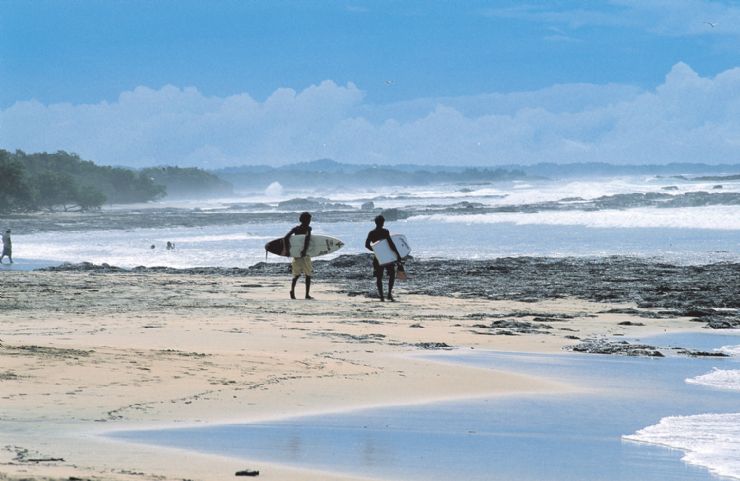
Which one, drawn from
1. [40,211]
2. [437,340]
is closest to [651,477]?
[437,340]

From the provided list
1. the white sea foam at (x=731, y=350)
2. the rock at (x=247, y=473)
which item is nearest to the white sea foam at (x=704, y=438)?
the rock at (x=247, y=473)

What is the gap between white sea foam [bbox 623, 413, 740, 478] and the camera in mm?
7367

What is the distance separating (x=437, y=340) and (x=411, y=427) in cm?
616

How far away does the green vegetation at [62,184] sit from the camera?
2798 inches

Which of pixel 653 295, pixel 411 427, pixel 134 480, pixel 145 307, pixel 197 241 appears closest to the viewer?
pixel 134 480

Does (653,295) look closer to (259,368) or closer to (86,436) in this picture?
(259,368)

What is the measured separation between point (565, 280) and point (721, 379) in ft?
43.2

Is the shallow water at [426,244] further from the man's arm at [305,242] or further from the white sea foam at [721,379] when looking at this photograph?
the white sea foam at [721,379]

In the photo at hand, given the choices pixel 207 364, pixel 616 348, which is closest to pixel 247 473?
pixel 207 364

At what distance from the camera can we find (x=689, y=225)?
47094 millimetres

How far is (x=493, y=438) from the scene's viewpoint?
26.7 ft

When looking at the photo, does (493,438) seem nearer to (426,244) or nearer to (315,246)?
(315,246)

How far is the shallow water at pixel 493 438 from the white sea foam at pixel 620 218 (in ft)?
120

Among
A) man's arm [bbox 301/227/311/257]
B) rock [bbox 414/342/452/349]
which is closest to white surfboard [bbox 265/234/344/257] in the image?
man's arm [bbox 301/227/311/257]
